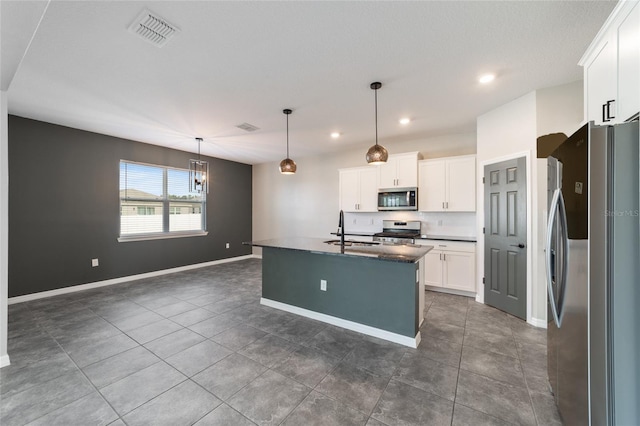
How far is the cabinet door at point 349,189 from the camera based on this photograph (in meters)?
5.45

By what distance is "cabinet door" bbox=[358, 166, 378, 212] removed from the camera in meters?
5.20

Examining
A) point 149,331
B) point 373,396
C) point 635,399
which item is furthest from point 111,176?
point 635,399

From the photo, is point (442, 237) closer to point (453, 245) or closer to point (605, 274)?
point (453, 245)

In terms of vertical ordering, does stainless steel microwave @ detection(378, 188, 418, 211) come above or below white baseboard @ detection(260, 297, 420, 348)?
above

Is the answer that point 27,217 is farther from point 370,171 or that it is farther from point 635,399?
point 635,399

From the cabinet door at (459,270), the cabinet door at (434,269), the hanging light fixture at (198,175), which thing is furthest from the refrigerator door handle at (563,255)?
the hanging light fixture at (198,175)

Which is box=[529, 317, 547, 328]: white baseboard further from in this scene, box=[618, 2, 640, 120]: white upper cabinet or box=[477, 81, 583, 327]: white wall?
box=[618, 2, 640, 120]: white upper cabinet

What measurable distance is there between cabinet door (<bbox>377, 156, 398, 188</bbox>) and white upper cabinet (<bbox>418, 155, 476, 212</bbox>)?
1.52 ft

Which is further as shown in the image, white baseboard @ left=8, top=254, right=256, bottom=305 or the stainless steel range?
the stainless steel range

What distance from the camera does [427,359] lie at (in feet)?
7.76

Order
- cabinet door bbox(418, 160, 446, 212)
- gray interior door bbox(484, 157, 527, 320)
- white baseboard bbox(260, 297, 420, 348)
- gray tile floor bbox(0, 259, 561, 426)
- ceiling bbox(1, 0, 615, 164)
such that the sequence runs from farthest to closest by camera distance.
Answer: cabinet door bbox(418, 160, 446, 212) → gray interior door bbox(484, 157, 527, 320) → white baseboard bbox(260, 297, 420, 348) → ceiling bbox(1, 0, 615, 164) → gray tile floor bbox(0, 259, 561, 426)

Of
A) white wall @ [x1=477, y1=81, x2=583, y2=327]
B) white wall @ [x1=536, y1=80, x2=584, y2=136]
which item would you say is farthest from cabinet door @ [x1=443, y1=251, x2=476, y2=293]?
white wall @ [x1=536, y1=80, x2=584, y2=136]

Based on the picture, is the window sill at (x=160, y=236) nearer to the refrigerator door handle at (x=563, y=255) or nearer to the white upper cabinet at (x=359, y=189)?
the white upper cabinet at (x=359, y=189)

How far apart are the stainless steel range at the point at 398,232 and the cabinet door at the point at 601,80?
298 centimetres
